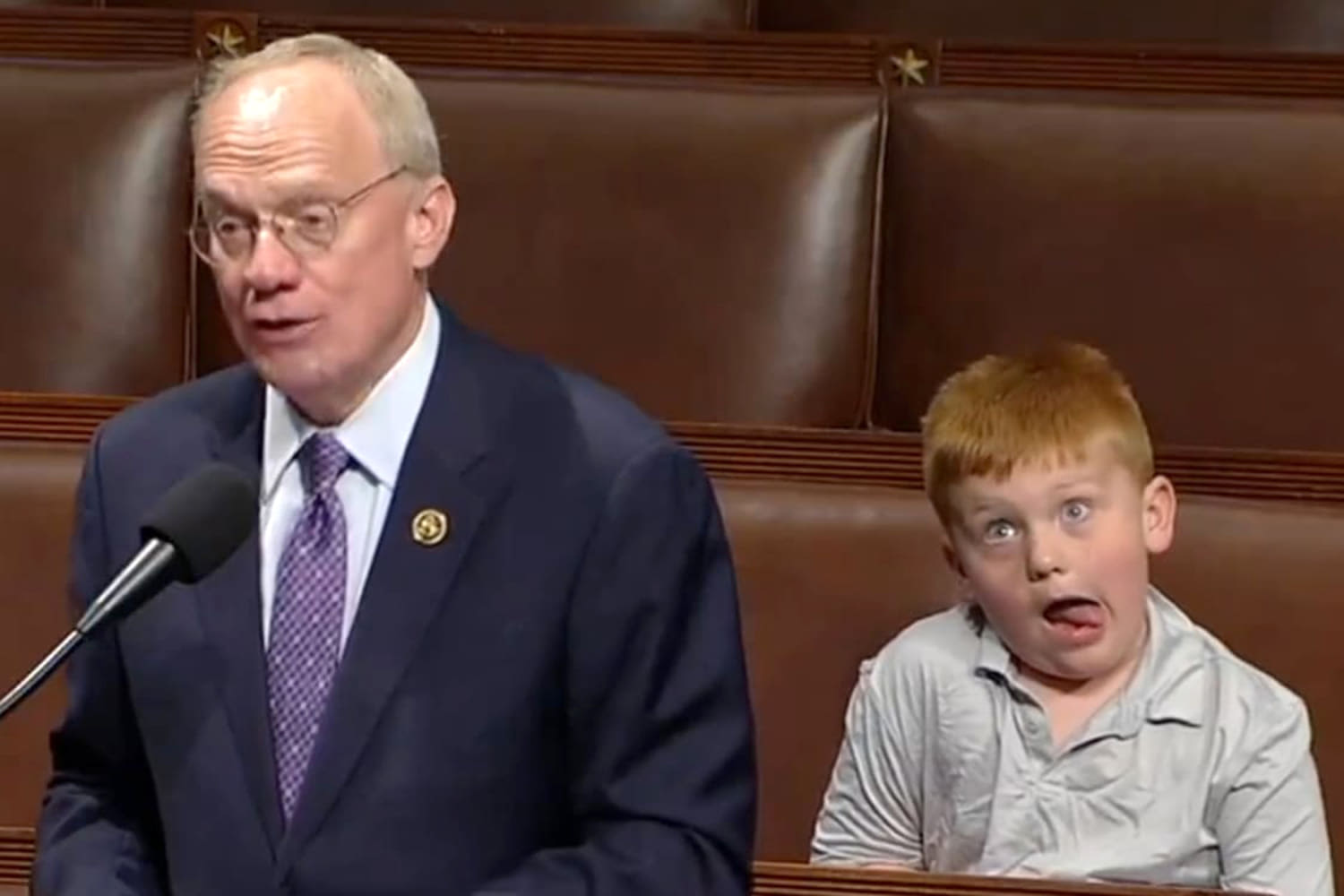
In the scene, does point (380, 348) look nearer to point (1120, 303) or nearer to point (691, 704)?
point (691, 704)

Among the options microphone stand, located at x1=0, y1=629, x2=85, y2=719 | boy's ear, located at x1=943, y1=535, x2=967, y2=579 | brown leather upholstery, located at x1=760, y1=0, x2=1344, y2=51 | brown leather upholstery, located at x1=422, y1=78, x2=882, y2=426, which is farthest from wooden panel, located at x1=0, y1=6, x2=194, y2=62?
microphone stand, located at x1=0, y1=629, x2=85, y2=719

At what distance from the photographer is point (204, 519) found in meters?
0.45

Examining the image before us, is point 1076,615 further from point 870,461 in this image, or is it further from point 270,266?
point 270,266

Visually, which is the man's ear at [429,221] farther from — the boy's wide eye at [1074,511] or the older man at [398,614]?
the boy's wide eye at [1074,511]

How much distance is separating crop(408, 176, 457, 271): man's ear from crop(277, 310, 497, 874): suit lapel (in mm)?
30

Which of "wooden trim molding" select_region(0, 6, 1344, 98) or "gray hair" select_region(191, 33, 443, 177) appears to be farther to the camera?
"wooden trim molding" select_region(0, 6, 1344, 98)

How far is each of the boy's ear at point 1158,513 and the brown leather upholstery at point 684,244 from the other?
187mm

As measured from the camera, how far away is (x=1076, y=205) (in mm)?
805

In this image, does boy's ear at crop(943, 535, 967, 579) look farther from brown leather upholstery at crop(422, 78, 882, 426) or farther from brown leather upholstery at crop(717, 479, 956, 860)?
brown leather upholstery at crop(422, 78, 882, 426)

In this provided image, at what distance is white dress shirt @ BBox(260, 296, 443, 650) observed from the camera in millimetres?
544

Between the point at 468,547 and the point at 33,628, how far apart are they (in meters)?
0.23

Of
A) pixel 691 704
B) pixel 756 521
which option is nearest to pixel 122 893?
pixel 691 704

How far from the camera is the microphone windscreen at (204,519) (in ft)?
1.45

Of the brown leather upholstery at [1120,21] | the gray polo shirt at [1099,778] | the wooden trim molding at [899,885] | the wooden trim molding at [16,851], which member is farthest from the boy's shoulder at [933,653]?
the brown leather upholstery at [1120,21]
